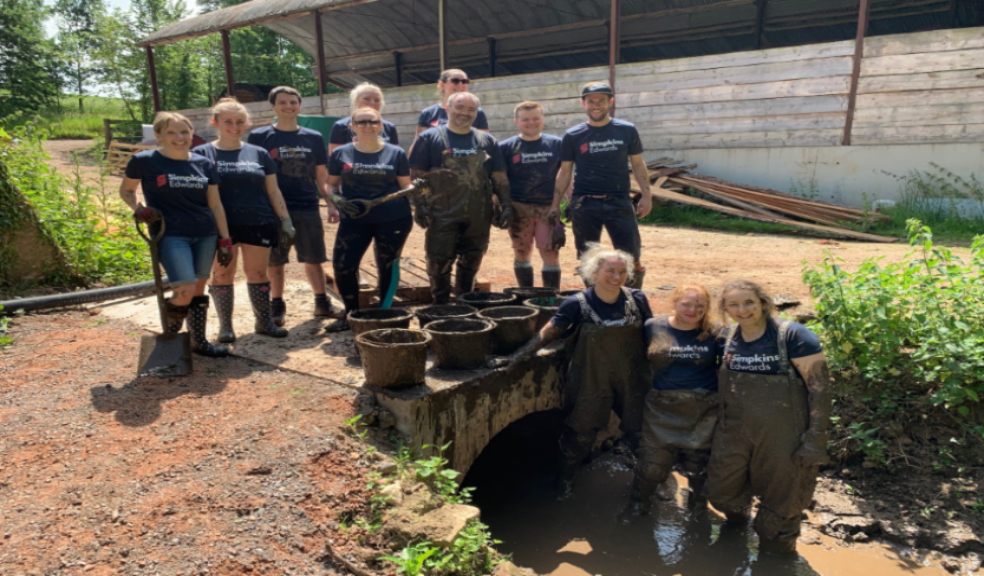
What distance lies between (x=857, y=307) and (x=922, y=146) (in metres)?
6.54

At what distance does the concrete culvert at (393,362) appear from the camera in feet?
12.2

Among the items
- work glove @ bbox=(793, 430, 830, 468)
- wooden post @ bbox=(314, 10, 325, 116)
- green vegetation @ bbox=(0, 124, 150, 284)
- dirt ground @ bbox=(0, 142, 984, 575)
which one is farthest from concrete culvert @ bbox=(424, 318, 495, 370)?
wooden post @ bbox=(314, 10, 325, 116)

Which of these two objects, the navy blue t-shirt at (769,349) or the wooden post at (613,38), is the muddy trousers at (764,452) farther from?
the wooden post at (613,38)

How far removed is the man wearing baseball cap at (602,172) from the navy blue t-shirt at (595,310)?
3.14ft

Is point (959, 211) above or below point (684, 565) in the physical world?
above

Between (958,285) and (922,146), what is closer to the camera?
(958,285)

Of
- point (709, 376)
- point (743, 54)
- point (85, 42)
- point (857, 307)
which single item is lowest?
point (709, 376)

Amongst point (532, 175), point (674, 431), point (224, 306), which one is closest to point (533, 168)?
point (532, 175)

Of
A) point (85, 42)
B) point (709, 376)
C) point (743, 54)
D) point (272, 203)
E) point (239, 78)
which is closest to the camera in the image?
point (709, 376)

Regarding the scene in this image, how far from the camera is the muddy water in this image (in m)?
3.95

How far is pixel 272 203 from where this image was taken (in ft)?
15.4

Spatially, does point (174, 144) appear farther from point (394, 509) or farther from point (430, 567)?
point (430, 567)

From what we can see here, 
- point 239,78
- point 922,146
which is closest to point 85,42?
point 239,78

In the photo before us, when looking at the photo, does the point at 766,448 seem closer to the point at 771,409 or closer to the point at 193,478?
the point at 771,409
